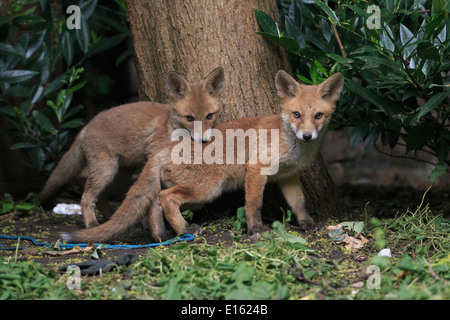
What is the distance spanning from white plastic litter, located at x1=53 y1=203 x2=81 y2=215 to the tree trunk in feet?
6.45

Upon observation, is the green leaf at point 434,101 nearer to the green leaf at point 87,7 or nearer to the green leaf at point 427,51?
the green leaf at point 427,51

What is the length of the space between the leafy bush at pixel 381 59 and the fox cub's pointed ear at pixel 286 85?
0.28m

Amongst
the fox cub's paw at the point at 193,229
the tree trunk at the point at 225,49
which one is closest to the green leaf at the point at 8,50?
the tree trunk at the point at 225,49

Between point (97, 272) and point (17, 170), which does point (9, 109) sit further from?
point (97, 272)

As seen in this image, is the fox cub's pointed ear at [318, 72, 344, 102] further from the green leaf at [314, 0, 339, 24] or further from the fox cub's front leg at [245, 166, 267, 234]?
the fox cub's front leg at [245, 166, 267, 234]

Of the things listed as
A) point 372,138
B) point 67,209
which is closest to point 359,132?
point 372,138

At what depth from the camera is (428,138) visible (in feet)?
15.0

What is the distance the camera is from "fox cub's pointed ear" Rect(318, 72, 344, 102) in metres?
4.16

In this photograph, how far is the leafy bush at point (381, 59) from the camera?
3885 mm

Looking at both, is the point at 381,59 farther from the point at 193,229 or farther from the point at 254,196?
the point at 193,229

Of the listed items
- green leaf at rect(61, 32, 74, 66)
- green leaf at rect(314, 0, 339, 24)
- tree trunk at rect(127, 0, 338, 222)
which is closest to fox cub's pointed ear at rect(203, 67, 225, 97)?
tree trunk at rect(127, 0, 338, 222)
